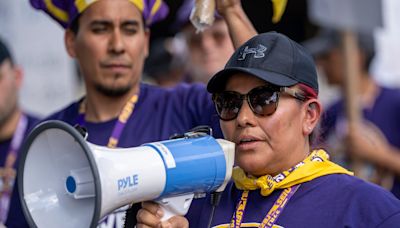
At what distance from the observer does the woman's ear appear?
9.73ft

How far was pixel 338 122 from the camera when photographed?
654 cm

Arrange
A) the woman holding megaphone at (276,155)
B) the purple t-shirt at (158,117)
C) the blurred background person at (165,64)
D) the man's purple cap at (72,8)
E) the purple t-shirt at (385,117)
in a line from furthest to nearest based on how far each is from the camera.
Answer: the blurred background person at (165,64), the purple t-shirt at (385,117), the man's purple cap at (72,8), the purple t-shirt at (158,117), the woman holding megaphone at (276,155)

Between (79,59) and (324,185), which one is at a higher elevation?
(324,185)

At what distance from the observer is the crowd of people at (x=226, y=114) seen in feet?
9.21

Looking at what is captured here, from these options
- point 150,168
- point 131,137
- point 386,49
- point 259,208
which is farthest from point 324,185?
point 386,49

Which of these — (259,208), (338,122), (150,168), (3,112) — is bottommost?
(338,122)

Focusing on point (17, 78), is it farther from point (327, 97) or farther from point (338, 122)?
point (327, 97)

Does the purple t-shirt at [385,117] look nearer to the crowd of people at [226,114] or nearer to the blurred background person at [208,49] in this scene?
the crowd of people at [226,114]

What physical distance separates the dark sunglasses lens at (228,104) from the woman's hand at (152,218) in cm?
40

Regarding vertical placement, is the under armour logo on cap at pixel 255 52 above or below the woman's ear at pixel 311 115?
above

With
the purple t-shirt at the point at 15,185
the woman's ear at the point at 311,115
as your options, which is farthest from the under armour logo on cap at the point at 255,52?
the purple t-shirt at the point at 15,185

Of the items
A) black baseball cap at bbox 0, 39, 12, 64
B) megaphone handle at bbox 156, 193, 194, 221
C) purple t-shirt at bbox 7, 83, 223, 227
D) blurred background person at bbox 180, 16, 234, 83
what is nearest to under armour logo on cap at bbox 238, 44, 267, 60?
megaphone handle at bbox 156, 193, 194, 221

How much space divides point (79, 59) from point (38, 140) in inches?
52.3

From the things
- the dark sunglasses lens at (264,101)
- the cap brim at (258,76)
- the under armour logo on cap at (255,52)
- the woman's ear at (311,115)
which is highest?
the under armour logo on cap at (255,52)
